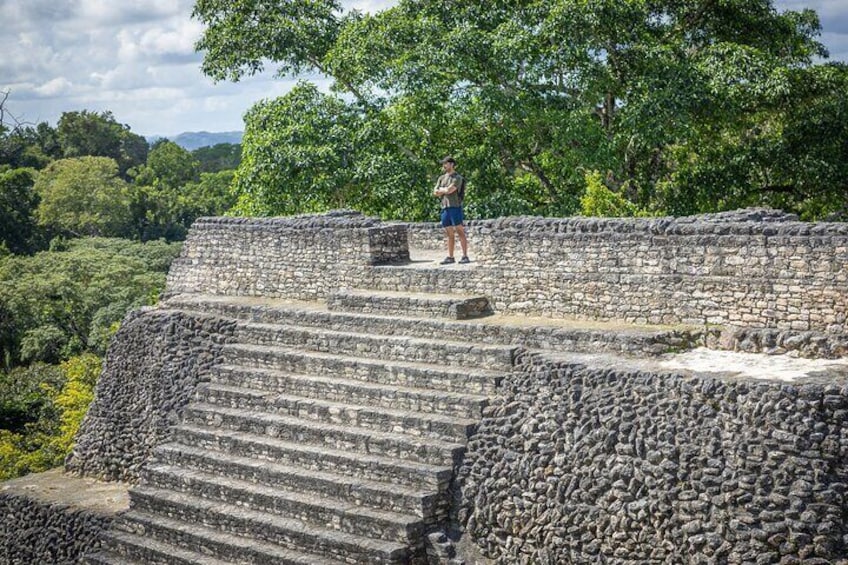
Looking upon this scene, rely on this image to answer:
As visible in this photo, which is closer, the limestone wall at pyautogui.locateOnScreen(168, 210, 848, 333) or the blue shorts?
the limestone wall at pyautogui.locateOnScreen(168, 210, 848, 333)

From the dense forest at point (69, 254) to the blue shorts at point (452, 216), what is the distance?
774cm

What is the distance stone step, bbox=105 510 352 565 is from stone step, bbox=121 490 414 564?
0.05 m

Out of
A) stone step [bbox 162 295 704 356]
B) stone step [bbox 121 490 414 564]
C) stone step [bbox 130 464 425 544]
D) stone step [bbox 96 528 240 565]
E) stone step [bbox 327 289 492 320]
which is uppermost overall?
stone step [bbox 327 289 492 320]

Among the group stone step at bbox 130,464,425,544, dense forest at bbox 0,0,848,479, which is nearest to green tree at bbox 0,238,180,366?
dense forest at bbox 0,0,848,479

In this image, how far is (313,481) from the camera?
1189 centimetres

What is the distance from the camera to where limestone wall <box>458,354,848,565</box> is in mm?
9055

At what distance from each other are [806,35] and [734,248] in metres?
13.2

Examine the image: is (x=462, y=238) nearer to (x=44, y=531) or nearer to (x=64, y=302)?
(x=44, y=531)

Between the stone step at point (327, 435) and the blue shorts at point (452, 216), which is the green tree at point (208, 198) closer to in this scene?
the blue shorts at point (452, 216)

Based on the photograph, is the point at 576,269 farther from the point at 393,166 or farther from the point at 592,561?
the point at 393,166

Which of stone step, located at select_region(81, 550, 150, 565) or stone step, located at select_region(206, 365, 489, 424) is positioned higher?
stone step, located at select_region(206, 365, 489, 424)

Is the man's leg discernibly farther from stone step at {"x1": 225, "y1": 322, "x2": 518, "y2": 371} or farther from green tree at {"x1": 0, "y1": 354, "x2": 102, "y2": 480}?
green tree at {"x1": 0, "y1": 354, "x2": 102, "y2": 480}

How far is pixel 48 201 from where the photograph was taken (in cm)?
4550

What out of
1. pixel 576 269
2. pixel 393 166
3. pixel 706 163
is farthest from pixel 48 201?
pixel 576 269
